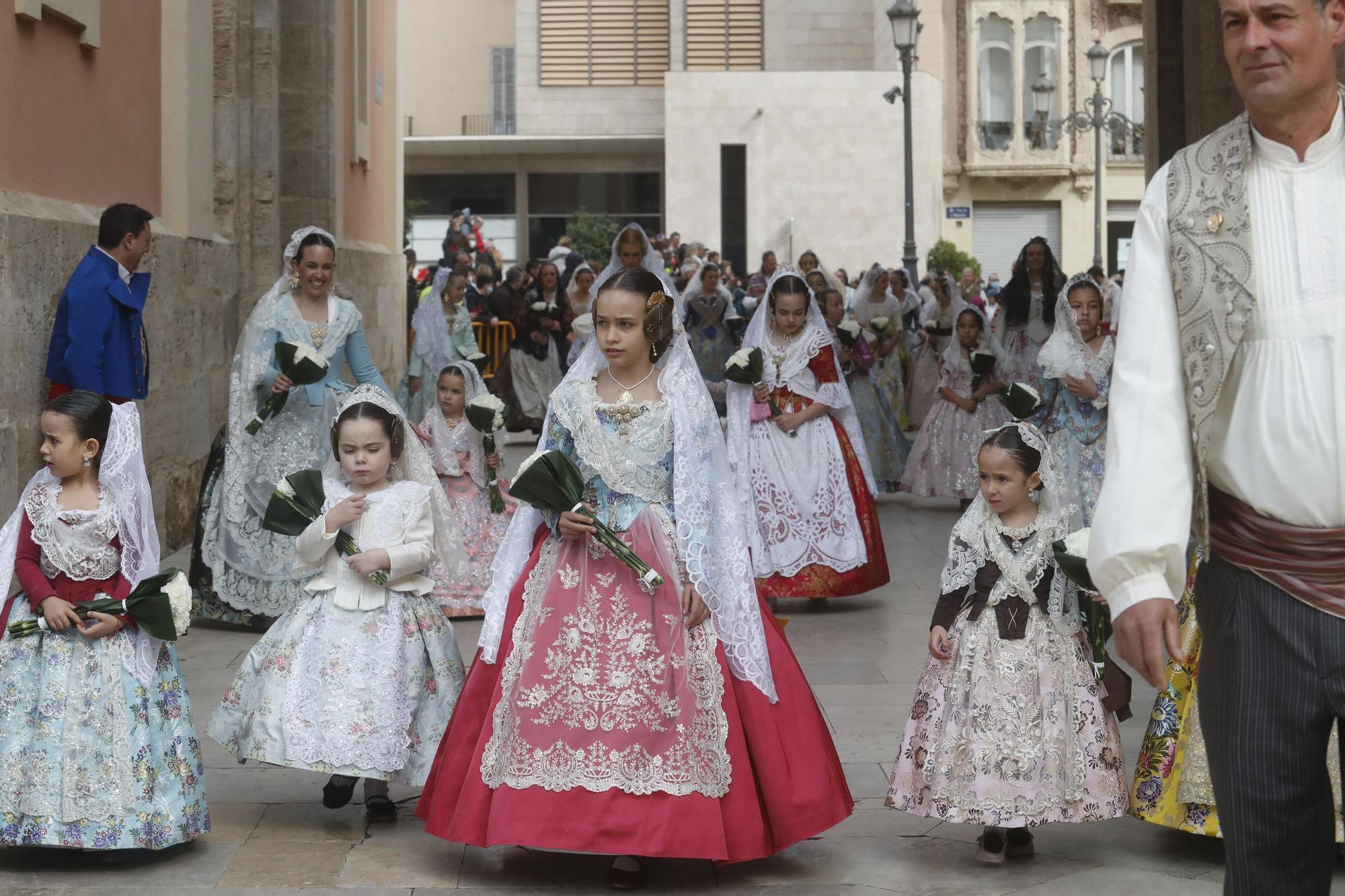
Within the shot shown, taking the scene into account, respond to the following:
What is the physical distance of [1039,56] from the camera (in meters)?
43.2

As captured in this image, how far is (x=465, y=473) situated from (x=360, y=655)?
4.19 m

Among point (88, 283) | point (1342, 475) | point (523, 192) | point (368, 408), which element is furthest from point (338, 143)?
point (523, 192)

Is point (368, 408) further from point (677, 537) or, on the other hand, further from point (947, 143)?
point (947, 143)

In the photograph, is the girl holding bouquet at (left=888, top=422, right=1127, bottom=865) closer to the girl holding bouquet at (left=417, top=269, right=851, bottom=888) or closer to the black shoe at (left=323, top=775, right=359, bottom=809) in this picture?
the girl holding bouquet at (left=417, top=269, right=851, bottom=888)

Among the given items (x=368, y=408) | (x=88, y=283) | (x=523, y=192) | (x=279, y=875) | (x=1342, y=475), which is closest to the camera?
(x=1342, y=475)

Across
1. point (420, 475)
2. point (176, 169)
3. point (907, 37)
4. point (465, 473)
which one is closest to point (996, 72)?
point (907, 37)

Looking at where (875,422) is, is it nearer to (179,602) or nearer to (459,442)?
(459,442)

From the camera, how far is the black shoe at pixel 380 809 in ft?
17.6

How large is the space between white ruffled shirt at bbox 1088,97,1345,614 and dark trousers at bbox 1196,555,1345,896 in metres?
0.15

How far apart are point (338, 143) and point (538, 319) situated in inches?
125

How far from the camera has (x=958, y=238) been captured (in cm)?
4225

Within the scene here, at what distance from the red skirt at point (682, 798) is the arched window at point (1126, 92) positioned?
130ft

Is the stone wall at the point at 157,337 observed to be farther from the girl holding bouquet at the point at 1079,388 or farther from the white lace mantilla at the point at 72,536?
the girl holding bouquet at the point at 1079,388

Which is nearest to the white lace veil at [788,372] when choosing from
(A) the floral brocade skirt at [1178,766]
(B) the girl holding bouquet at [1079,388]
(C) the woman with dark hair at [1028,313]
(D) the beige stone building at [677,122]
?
(B) the girl holding bouquet at [1079,388]
